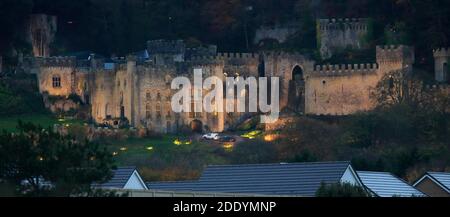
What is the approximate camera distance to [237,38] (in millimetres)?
97375

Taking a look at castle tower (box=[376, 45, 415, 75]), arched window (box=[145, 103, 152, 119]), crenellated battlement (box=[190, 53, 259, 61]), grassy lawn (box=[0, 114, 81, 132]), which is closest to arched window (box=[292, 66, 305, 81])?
crenellated battlement (box=[190, 53, 259, 61])

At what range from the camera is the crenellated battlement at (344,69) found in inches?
3558

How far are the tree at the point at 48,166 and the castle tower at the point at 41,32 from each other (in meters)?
47.6

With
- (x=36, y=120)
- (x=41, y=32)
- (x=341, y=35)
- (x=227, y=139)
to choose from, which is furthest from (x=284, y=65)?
(x=36, y=120)

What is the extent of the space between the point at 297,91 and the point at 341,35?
9.56 feet

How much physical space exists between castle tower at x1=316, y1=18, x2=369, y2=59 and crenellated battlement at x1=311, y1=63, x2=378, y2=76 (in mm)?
1744

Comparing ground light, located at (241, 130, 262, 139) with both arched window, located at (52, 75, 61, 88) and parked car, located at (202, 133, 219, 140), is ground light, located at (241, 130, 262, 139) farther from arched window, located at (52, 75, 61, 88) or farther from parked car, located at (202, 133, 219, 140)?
arched window, located at (52, 75, 61, 88)

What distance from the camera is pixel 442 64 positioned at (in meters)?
90.5

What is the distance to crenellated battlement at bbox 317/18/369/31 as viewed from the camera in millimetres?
93312

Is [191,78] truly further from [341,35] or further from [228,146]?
[228,146]

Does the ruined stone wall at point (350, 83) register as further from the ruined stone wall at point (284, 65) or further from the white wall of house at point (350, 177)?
the white wall of house at point (350, 177)
